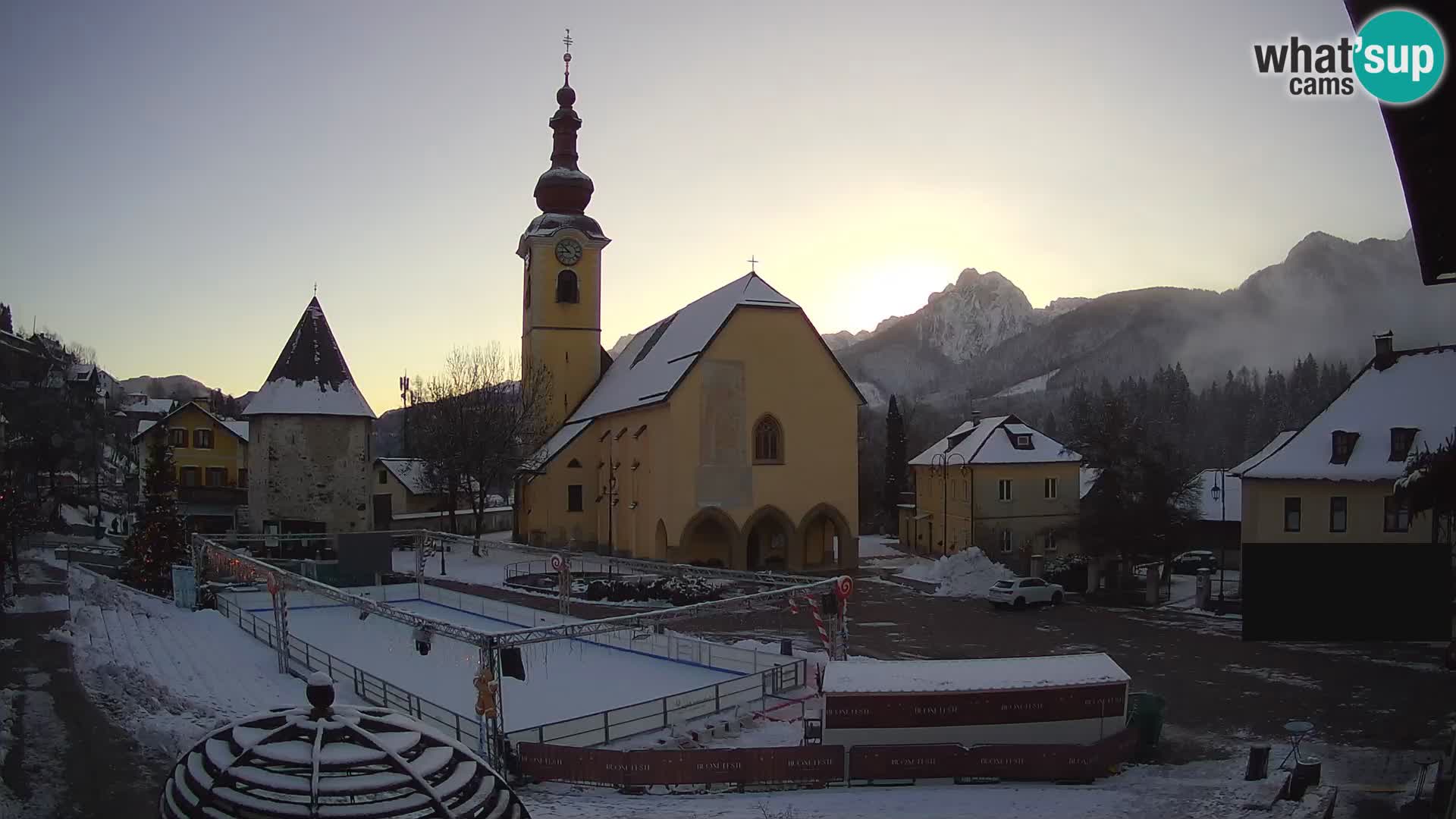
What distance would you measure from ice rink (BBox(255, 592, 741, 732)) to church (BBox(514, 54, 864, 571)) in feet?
41.1

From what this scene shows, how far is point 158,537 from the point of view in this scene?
31.2 meters

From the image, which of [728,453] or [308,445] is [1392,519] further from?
[308,445]

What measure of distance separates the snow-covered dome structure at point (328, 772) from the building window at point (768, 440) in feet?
120

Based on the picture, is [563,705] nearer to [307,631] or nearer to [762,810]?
[762,810]

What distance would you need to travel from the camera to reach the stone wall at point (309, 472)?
4119 cm

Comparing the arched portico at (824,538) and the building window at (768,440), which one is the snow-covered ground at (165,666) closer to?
the building window at (768,440)

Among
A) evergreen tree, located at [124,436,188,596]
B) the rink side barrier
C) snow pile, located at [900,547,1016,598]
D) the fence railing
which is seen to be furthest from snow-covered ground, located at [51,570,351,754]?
snow pile, located at [900,547,1016,598]

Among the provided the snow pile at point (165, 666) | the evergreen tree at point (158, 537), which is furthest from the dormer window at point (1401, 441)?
the evergreen tree at point (158, 537)

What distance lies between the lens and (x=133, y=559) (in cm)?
3169

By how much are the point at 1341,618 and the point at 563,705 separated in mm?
19745

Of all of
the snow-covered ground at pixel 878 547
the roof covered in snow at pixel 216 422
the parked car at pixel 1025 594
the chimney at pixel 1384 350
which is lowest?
the snow-covered ground at pixel 878 547

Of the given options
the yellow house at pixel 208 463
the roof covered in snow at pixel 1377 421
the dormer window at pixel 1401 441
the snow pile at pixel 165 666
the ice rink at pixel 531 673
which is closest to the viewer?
the snow pile at pixel 165 666

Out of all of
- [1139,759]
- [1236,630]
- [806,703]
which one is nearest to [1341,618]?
[1236,630]

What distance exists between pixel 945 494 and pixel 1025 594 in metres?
16.8
